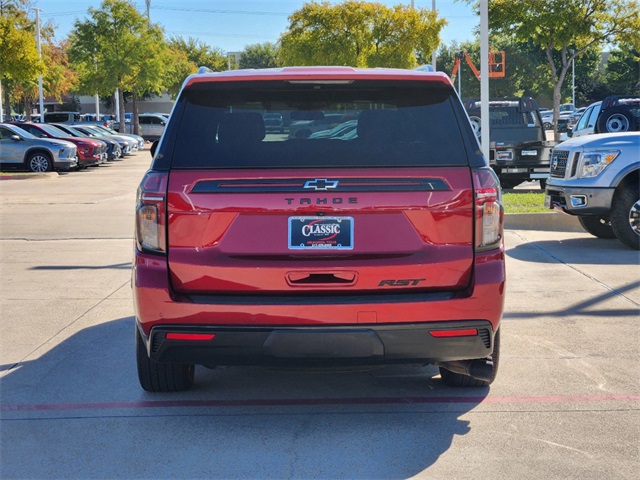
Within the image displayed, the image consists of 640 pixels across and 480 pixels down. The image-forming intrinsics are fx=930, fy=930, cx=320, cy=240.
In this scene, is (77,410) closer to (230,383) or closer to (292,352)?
(230,383)

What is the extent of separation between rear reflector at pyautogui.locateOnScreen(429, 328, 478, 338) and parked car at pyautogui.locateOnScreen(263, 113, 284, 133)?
4.59 feet

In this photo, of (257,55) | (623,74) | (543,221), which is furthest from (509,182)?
(257,55)

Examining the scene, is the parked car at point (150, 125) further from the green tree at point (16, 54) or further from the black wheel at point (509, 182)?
the black wheel at point (509, 182)

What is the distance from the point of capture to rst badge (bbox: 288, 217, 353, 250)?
15.6 feet

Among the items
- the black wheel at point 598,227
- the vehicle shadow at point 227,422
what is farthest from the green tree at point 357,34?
the vehicle shadow at point 227,422

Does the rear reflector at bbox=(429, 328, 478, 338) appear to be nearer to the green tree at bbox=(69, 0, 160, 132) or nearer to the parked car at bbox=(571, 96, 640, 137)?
the parked car at bbox=(571, 96, 640, 137)

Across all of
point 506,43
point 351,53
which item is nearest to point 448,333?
point 351,53

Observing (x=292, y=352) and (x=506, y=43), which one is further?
(x=506, y=43)

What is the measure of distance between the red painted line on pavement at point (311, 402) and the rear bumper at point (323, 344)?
0.76m

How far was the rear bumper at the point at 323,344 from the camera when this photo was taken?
472 centimetres

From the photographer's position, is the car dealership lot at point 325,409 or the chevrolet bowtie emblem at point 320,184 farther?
the chevrolet bowtie emblem at point 320,184

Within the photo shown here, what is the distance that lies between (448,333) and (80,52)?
161 feet

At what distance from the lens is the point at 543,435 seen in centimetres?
498

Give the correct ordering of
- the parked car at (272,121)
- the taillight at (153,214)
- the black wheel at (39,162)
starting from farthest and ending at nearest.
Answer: the black wheel at (39,162)
the parked car at (272,121)
the taillight at (153,214)
